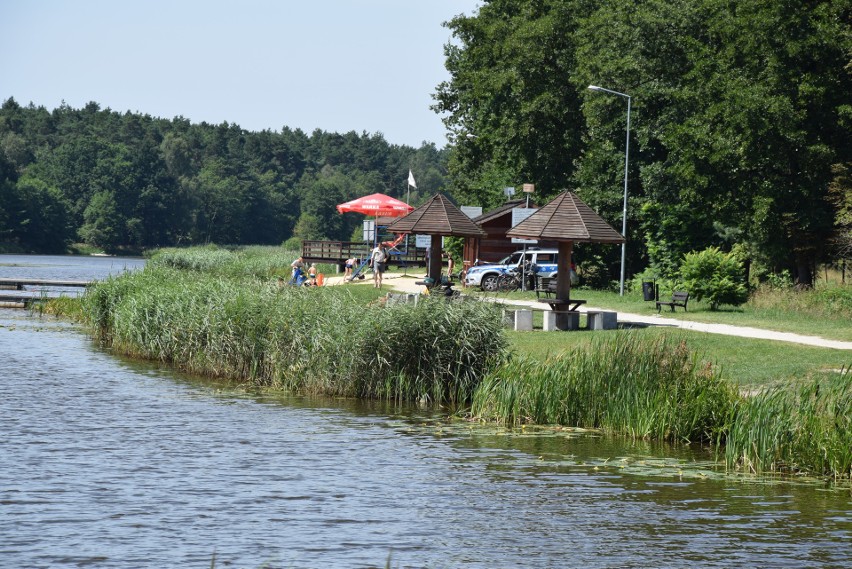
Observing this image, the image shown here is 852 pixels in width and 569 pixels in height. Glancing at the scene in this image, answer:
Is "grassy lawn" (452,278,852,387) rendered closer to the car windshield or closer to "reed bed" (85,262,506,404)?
"reed bed" (85,262,506,404)

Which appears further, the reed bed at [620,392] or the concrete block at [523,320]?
the concrete block at [523,320]

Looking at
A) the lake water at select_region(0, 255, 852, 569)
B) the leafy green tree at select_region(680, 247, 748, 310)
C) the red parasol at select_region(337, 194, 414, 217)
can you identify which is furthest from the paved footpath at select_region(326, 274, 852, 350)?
the red parasol at select_region(337, 194, 414, 217)

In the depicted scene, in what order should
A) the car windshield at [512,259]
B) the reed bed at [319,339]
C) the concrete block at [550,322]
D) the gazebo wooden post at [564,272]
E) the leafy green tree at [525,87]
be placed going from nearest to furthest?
the reed bed at [319,339], the concrete block at [550,322], the gazebo wooden post at [564,272], the car windshield at [512,259], the leafy green tree at [525,87]

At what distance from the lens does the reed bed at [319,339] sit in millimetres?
20812

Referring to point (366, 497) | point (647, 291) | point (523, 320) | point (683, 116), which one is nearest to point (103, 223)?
point (683, 116)

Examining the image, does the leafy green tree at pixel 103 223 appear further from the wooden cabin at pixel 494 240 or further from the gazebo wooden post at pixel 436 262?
the gazebo wooden post at pixel 436 262

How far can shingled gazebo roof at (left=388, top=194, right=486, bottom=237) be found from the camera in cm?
3164

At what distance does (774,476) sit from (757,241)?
2856cm

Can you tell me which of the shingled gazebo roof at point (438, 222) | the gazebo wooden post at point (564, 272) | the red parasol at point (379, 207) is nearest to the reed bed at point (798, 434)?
the gazebo wooden post at point (564, 272)

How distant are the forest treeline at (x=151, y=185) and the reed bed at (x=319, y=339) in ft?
335

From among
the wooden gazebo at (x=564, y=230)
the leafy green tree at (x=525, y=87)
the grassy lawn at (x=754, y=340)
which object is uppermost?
the leafy green tree at (x=525, y=87)

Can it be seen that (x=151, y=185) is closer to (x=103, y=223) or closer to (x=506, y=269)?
(x=103, y=223)

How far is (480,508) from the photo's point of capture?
13648 millimetres

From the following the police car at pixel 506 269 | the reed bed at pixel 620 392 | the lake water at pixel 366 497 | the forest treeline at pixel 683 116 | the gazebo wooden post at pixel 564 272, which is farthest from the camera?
the police car at pixel 506 269
